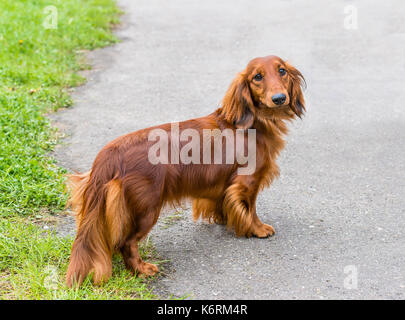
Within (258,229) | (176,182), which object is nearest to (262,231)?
(258,229)

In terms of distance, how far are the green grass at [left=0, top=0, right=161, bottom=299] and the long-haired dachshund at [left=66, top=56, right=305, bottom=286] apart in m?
0.23

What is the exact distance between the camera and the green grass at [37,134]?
334 centimetres

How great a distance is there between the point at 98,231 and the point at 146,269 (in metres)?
0.44

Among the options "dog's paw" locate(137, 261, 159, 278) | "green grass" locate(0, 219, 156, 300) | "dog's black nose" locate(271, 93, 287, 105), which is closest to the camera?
"green grass" locate(0, 219, 156, 300)

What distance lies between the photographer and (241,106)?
3.78 metres

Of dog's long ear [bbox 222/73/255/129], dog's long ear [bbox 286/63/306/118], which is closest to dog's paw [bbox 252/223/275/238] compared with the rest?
dog's long ear [bbox 222/73/255/129]

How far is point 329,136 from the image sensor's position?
576cm

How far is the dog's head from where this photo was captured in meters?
3.63

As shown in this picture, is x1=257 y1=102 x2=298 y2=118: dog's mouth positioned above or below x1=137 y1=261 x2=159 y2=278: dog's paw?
above

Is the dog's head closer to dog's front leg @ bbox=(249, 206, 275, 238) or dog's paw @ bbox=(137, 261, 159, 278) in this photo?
dog's front leg @ bbox=(249, 206, 275, 238)

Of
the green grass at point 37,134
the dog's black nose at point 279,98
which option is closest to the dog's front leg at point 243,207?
the dog's black nose at point 279,98

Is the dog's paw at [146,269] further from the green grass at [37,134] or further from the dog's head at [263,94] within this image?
the dog's head at [263,94]

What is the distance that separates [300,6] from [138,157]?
321 inches

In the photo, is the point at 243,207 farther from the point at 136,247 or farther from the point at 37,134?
the point at 37,134
